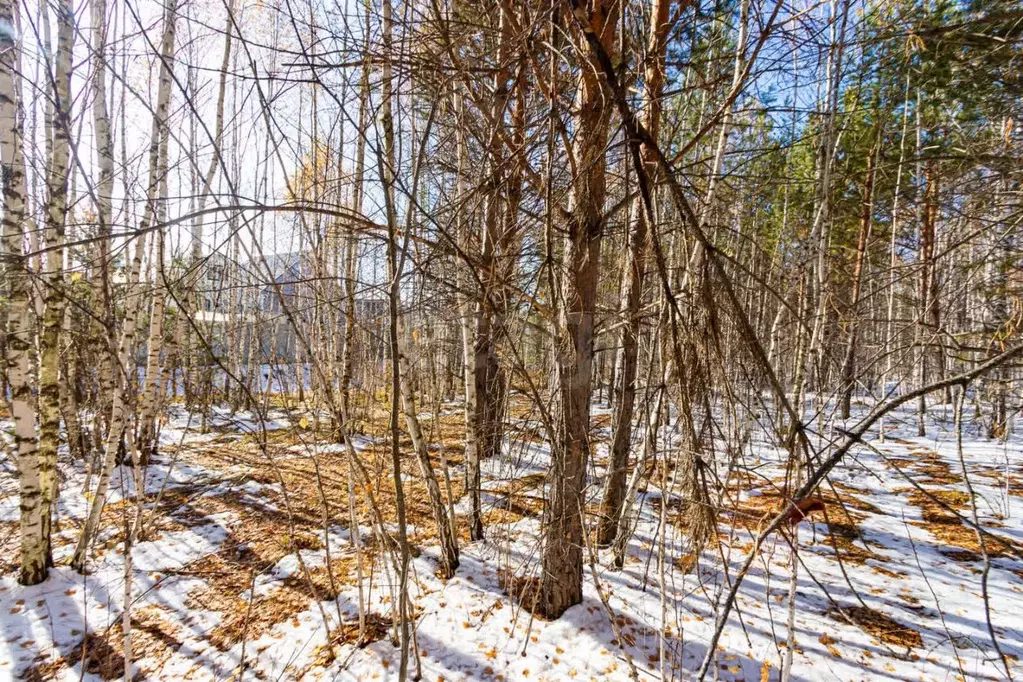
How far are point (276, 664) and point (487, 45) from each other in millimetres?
4302

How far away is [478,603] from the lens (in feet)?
12.6

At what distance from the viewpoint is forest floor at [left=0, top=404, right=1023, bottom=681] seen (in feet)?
10.3

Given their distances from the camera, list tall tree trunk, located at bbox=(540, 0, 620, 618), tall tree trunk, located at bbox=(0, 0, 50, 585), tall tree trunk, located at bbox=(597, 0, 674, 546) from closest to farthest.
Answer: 1. tall tree trunk, located at bbox=(540, 0, 620, 618)
2. tall tree trunk, located at bbox=(597, 0, 674, 546)
3. tall tree trunk, located at bbox=(0, 0, 50, 585)

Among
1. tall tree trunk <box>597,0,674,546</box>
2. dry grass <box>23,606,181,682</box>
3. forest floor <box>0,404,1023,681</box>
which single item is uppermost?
tall tree trunk <box>597,0,674,546</box>

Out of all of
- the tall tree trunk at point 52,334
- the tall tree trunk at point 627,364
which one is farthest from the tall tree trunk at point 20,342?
the tall tree trunk at point 627,364

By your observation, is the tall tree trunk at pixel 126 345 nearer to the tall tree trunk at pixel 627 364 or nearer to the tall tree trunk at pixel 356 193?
the tall tree trunk at pixel 356 193

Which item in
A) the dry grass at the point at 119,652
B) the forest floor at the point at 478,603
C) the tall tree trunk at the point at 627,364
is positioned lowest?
the dry grass at the point at 119,652

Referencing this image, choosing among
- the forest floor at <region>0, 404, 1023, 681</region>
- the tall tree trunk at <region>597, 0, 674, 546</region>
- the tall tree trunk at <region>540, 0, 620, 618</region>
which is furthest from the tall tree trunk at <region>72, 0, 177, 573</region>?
the tall tree trunk at <region>597, 0, 674, 546</region>

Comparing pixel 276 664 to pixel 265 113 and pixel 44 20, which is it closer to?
pixel 265 113

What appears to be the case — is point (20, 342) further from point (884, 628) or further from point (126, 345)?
point (884, 628)

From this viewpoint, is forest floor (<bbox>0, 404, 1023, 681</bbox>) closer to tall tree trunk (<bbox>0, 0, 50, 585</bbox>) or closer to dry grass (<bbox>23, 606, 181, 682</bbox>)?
dry grass (<bbox>23, 606, 181, 682</bbox>)

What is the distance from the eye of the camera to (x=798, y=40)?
6.20ft

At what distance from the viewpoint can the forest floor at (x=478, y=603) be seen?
313 centimetres

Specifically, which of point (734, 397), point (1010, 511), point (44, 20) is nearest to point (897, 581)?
point (1010, 511)
